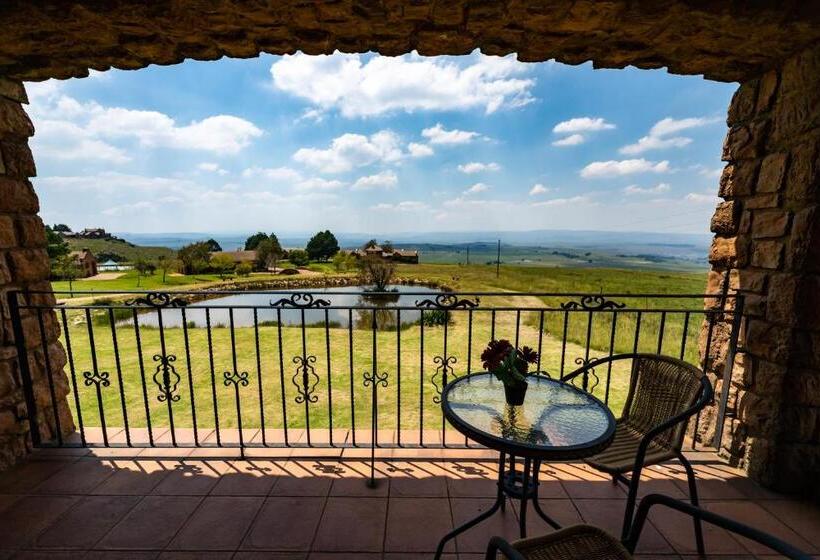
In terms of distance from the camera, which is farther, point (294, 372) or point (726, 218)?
point (294, 372)

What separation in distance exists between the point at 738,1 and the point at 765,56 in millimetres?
644

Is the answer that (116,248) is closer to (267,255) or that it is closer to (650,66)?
(267,255)

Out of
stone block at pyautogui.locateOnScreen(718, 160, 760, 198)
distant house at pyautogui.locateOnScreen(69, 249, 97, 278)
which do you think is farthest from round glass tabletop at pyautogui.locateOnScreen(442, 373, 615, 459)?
distant house at pyautogui.locateOnScreen(69, 249, 97, 278)

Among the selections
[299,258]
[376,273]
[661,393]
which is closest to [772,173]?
[661,393]

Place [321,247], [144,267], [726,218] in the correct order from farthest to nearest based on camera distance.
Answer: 1. [321,247]
2. [144,267]
3. [726,218]

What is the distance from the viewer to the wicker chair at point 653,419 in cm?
150

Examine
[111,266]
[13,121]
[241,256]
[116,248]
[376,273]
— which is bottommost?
[111,266]

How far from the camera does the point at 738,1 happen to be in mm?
1637

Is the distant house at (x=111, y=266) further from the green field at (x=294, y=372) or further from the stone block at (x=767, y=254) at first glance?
the stone block at (x=767, y=254)

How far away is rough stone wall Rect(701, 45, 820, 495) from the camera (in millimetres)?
1951

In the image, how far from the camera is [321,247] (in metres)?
49.4

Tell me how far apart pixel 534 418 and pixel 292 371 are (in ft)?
19.5

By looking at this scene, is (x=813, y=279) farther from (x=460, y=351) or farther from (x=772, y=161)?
(x=460, y=351)

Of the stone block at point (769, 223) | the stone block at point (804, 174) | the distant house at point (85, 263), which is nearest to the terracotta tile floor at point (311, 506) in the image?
the stone block at point (769, 223)
